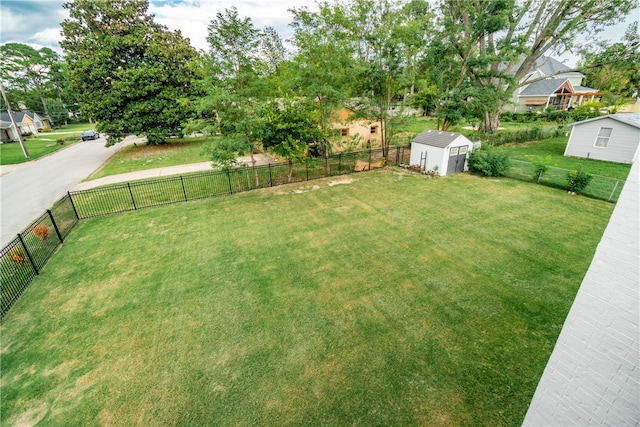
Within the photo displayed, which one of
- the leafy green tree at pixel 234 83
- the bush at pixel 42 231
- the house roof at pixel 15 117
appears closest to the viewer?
the bush at pixel 42 231

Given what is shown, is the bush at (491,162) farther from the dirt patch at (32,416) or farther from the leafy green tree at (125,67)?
the leafy green tree at (125,67)

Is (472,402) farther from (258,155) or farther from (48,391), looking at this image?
(258,155)

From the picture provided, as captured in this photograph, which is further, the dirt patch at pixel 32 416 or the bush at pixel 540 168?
the bush at pixel 540 168

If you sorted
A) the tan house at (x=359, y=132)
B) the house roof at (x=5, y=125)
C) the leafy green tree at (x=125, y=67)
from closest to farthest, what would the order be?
the tan house at (x=359, y=132) → the leafy green tree at (x=125, y=67) → the house roof at (x=5, y=125)

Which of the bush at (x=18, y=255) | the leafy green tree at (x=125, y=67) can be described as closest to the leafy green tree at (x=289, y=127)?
the bush at (x=18, y=255)

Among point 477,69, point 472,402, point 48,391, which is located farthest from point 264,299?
point 477,69

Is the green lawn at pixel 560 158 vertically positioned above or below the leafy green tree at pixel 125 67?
below
